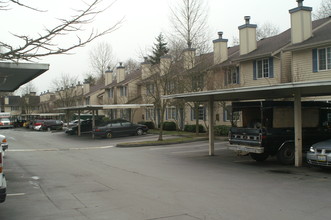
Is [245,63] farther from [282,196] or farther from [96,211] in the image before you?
[96,211]

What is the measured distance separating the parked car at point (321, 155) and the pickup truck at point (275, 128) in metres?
1.92

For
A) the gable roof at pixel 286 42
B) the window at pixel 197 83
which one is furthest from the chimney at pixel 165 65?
the gable roof at pixel 286 42

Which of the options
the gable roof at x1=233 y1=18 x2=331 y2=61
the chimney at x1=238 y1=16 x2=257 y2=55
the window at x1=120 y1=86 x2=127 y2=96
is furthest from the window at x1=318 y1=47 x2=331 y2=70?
the window at x1=120 y1=86 x2=127 y2=96

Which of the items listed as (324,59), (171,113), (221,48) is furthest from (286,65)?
(171,113)

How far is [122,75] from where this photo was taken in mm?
52594

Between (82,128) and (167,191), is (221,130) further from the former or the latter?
(167,191)

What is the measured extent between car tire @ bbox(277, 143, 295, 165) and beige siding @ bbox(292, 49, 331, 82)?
9.50 meters

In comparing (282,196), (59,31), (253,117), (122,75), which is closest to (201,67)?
(253,117)

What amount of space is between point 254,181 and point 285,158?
4166 millimetres

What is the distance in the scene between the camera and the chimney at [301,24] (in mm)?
23734

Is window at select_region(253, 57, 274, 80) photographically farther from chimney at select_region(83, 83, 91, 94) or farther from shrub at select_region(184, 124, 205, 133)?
chimney at select_region(83, 83, 91, 94)

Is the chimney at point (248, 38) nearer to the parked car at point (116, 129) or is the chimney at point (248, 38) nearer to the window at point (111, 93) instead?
the parked car at point (116, 129)

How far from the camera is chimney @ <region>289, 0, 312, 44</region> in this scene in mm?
23734

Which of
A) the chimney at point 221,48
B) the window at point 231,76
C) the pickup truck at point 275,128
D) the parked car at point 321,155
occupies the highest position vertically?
the chimney at point 221,48
